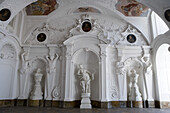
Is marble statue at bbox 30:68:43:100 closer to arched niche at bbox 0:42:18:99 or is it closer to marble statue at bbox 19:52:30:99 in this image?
marble statue at bbox 19:52:30:99

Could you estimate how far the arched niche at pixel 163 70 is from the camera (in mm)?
10070

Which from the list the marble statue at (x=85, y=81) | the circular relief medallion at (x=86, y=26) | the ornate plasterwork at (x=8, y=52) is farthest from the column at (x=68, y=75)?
the ornate plasterwork at (x=8, y=52)

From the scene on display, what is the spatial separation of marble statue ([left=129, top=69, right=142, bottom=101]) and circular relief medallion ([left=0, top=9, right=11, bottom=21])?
28.6ft

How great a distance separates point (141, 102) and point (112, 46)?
14.4 feet

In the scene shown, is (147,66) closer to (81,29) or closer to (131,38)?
(131,38)

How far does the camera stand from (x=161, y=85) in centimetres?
1019

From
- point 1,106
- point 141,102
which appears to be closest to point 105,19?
point 141,102

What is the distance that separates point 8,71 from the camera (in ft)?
33.2

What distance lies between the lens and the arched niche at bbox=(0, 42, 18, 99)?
9.76 metres

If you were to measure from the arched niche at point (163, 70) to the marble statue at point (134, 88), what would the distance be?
58.9 inches

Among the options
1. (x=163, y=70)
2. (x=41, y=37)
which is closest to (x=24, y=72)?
(x=41, y=37)

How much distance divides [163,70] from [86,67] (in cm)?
553

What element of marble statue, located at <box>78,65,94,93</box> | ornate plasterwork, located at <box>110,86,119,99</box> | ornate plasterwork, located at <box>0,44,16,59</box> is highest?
ornate plasterwork, located at <box>0,44,16,59</box>

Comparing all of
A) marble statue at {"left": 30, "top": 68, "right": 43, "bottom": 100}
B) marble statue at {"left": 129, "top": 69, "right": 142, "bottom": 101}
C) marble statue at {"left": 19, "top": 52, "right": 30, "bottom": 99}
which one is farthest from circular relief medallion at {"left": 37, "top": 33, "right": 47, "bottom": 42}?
marble statue at {"left": 129, "top": 69, "right": 142, "bottom": 101}
